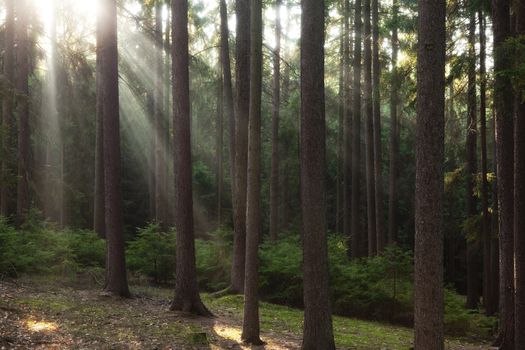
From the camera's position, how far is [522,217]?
28.5ft

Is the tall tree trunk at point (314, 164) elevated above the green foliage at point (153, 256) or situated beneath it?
elevated above

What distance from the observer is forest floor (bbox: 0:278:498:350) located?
8305 millimetres

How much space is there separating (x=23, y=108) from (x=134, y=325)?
9642 millimetres

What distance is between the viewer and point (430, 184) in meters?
6.15

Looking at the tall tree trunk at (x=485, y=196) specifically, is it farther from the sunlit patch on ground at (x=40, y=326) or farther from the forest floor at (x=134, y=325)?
the sunlit patch on ground at (x=40, y=326)

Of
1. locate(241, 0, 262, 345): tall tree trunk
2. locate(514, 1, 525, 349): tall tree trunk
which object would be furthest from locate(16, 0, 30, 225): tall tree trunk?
locate(514, 1, 525, 349): tall tree trunk

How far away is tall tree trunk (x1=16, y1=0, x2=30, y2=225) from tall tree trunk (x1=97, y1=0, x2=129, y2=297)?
4.20m

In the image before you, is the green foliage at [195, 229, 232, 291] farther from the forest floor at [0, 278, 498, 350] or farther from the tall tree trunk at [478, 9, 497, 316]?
the tall tree trunk at [478, 9, 497, 316]

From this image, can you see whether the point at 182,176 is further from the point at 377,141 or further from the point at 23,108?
the point at 377,141

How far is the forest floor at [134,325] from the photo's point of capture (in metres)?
8.30

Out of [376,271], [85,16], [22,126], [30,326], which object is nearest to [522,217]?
[376,271]

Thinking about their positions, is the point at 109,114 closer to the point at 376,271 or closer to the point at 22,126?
the point at 22,126

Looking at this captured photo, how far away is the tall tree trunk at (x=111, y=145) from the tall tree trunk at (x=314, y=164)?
5.81m

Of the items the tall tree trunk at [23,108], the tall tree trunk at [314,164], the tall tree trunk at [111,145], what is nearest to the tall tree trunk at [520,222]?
the tall tree trunk at [314,164]
